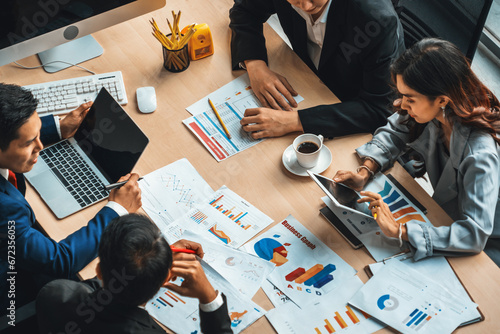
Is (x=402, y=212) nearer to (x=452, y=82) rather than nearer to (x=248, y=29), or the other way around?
(x=452, y=82)

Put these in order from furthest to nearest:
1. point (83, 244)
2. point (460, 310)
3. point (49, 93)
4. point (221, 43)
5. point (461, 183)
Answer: point (221, 43) < point (49, 93) < point (461, 183) < point (83, 244) < point (460, 310)

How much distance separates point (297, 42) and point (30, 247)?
51.9 inches

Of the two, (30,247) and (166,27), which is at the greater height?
(166,27)

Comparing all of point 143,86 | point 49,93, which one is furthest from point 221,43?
point 49,93

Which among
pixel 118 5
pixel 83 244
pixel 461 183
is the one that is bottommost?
pixel 83 244

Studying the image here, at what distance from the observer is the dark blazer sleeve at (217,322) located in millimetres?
1344

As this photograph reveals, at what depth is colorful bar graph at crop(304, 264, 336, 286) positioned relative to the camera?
1.50m

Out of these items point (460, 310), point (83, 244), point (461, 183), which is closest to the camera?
point (460, 310)

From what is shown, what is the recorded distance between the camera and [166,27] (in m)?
2.21

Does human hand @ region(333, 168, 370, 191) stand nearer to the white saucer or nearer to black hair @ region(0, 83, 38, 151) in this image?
the white saucer

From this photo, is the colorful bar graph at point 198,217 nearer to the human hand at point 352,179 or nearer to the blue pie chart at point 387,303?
the human hand at point 352,179

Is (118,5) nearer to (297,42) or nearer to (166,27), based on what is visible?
(166,27)

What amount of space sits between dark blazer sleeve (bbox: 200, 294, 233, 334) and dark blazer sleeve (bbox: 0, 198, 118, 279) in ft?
1.36

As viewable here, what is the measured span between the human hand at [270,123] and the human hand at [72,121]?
1.82 feet
